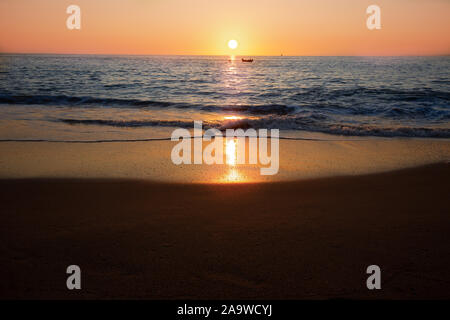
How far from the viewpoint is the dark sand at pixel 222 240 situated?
115 inches

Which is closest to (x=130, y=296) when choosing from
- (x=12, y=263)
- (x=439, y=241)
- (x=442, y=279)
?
(x=12, y=263)

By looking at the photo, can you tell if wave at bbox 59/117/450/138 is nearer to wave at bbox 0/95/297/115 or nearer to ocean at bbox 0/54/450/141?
ocean at bbox 0/54/450/141

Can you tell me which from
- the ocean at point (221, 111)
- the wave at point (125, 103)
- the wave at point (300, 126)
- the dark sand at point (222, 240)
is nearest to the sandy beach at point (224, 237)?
the dark sand at point (222, 240)

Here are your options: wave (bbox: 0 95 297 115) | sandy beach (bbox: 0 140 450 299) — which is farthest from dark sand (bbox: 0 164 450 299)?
wave (bbox: 0 95 297 115)

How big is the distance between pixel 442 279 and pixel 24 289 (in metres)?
3.30

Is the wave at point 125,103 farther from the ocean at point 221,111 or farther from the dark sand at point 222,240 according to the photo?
the dark sand at point 222,240

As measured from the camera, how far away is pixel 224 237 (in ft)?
12.2

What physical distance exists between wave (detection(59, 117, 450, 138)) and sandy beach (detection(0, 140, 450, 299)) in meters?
5.44

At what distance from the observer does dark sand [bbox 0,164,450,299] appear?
2.92 m

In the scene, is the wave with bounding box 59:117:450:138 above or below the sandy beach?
above

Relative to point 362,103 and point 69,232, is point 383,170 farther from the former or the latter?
point 362,103

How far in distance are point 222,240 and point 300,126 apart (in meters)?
9.27

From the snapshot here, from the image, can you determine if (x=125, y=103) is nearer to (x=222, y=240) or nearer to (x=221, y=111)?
(x=221, y=111)
